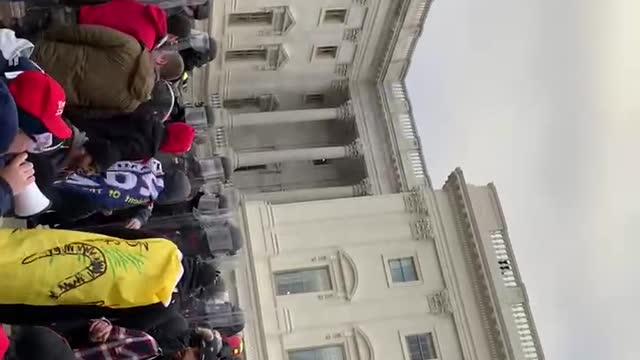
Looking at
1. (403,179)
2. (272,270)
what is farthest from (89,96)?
(403,179)

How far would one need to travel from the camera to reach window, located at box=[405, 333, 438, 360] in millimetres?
17797

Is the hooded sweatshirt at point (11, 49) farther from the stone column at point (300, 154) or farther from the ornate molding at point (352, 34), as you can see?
the ornate molding at point (352, 34)

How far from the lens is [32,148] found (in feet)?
20.0

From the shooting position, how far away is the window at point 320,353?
57.6 feet

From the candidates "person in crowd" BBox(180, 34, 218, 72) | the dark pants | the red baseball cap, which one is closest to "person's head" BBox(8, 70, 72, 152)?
the red baseball cap

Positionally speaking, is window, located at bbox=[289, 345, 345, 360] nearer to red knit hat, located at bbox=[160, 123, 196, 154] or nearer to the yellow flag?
red knit hat, located at bbox=[160, 123, 196, 154]

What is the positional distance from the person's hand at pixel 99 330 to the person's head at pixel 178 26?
12.9 ft

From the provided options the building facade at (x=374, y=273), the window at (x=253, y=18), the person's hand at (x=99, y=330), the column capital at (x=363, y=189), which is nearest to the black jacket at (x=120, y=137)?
the person's hand at (x=99, y=330)

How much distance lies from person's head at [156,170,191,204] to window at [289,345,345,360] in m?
8.16

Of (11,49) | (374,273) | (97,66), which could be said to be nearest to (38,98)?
(11,49)

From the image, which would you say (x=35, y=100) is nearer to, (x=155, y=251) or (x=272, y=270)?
(x=155, y=251)

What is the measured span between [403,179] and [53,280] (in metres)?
19.1

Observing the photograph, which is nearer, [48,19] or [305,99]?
[48,19]

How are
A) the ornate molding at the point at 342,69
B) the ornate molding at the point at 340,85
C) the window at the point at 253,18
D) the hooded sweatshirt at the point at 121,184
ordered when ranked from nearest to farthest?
1. the hooded sweatshirt at the point at 121,184
2. the window at the point at 253,18
3. the ornate molding at the point at 342,69
4. the ornate molding at the point at 340,85
